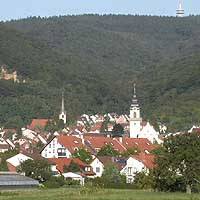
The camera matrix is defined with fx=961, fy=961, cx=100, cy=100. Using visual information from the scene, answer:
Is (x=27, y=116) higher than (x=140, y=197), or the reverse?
(x=27, y=116)

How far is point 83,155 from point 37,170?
17256mm

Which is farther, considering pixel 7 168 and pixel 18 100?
pixel 18 100

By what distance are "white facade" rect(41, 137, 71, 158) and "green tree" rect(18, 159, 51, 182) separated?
20.9 metres

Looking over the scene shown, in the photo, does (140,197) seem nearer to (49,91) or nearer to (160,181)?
(160,181)

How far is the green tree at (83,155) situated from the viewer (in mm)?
82500

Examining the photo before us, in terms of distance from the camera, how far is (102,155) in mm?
87125

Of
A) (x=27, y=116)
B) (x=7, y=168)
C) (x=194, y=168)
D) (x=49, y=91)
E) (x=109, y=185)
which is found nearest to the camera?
(x=194, y=168)

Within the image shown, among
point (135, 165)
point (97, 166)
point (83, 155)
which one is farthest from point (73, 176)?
point (83, 155)

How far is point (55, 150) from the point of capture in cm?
9306

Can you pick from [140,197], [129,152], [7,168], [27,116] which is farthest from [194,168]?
[27,116]

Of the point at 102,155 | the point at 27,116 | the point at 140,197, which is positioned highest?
the point at 27,116

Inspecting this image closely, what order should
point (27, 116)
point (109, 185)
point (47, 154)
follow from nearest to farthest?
point (109, 185) < point (47, 154) < point (27, 116)

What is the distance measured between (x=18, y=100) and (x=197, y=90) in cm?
3354

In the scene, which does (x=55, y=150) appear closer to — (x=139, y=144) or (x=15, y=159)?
(x=15, y=159)
